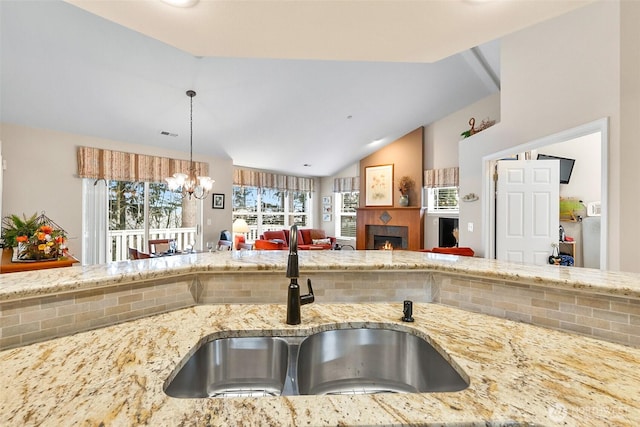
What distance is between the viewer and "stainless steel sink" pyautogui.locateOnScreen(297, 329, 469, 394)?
3.38 ft

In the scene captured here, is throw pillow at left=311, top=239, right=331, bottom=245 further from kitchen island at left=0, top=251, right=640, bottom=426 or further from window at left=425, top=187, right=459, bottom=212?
kitchen island at left=0, top=251, right=640, bottom=426

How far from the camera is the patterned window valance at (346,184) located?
7812 mm

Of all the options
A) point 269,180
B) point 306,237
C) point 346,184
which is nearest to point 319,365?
point 306,237

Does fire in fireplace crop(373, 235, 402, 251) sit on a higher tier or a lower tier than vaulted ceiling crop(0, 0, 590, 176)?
lower

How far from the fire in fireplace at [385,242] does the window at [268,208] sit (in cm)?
199

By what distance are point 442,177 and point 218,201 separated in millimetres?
4571

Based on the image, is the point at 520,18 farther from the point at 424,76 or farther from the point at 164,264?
the point at 424,76

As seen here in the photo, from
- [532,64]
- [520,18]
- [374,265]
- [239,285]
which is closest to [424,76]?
[532,64]

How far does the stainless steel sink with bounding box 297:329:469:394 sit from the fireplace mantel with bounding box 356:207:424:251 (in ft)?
17.6

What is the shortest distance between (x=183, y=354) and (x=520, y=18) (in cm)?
189

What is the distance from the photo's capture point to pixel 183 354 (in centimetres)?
84

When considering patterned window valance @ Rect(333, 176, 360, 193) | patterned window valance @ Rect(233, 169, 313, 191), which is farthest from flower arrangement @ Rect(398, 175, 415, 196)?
patterned window valance @ Rect(233, 169, 313, 191)

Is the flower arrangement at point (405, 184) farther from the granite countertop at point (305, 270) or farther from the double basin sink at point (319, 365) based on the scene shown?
the double basin sink at point (319, 365)

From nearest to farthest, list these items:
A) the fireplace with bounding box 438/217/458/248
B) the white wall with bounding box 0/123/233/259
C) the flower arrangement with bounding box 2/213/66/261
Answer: the flower arrangement with bounding box 2/213/66/261, the white wall with bounding box 0/123/233/259, the fireplace with bounding box 438/217/458/248
